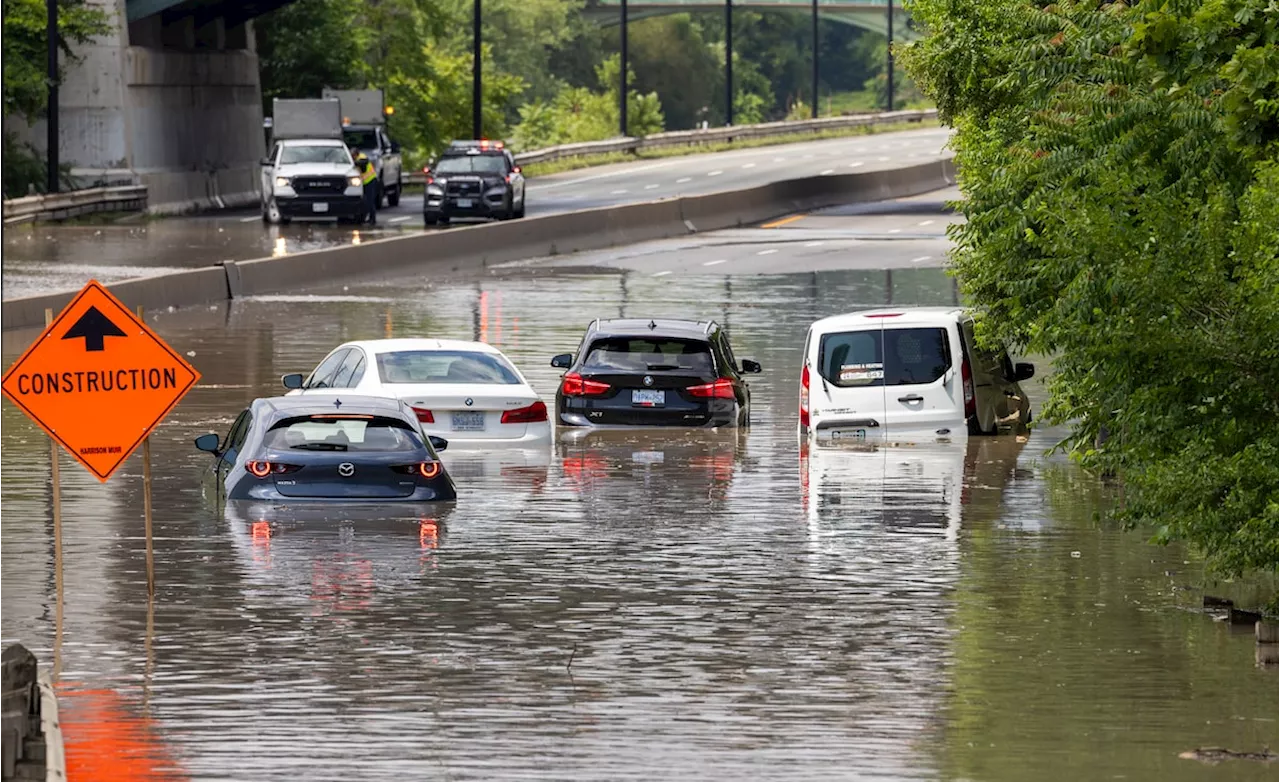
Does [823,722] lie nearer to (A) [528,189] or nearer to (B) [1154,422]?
(B) [1154,422]

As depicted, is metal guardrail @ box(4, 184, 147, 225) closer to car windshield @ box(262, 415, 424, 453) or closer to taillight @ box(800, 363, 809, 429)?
taillight @ box(800, 363, 809, 429)

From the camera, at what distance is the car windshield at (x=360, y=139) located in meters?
70.4

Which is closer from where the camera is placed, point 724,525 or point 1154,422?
point 1154,422

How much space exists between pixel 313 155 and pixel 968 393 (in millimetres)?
37593

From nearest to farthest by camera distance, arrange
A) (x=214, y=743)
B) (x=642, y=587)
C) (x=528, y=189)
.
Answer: (x=214, y=743) < (x=642, y=587) < (x=528, y=189)

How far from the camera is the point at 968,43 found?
2630 cm

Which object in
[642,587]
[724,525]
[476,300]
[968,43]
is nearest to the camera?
[642,587]

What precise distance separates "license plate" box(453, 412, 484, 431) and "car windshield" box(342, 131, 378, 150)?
1792 inches

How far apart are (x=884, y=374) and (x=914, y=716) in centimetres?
1504

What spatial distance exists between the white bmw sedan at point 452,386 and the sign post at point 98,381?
8070 mm

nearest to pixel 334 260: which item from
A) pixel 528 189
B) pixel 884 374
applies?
pixel 884 374

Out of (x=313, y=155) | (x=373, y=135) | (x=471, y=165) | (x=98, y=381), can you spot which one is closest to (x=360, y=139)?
(x=373, y=135)

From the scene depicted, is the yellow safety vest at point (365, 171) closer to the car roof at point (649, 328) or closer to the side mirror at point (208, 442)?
the car roof at point (649, 328)

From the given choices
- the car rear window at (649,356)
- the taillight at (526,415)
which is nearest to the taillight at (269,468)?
the taillight at (526,415)
